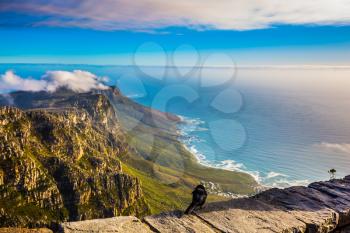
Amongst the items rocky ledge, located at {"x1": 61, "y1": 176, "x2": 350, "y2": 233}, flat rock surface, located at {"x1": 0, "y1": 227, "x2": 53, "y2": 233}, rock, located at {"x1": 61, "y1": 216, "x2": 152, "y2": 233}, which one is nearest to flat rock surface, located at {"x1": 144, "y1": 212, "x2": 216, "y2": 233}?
rocky ledge, located at {"x1": 61, "y1": 176, "x2": 350, "y2": 233}

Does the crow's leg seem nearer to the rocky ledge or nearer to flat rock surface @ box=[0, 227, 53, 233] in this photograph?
the rocky ledge

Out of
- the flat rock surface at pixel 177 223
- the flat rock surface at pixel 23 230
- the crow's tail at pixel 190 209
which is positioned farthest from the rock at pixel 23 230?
the crow's tail at pixel 190 209

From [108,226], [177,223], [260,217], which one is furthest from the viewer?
[260,217]

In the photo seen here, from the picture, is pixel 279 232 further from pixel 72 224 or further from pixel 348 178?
pixel 348 178

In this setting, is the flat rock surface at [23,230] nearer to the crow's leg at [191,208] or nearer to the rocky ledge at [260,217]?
the rocky ledge at [260,217]

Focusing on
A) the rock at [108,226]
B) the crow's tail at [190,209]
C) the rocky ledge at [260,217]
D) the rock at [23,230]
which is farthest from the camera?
the crow's tail at [190,209]

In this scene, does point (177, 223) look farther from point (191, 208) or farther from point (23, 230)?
point (23, 230)

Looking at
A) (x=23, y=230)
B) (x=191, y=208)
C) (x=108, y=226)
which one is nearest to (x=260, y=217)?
(x=191, y=208)
